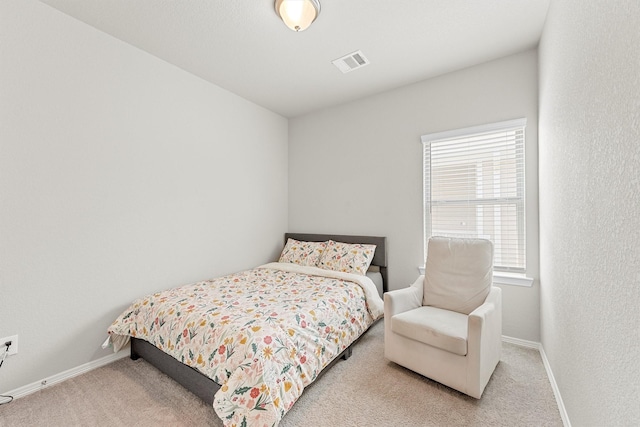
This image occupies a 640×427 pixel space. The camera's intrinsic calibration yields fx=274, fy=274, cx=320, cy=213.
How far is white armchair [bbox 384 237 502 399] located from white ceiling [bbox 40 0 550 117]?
5.77 feet

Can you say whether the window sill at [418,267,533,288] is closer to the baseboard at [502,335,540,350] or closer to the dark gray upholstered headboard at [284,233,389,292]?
the baseboard at [502,335,540,350]

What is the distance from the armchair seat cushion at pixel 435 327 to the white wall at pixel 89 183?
2142 mm

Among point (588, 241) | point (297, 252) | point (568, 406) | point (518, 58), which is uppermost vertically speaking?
point (518, 58)

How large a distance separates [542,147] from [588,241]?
4.55 feet

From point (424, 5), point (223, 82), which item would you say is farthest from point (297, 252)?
point (424, 5)

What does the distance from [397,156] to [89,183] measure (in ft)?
9.82

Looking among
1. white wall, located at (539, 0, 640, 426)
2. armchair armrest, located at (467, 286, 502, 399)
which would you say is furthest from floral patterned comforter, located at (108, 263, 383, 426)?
white wall, located at (539, 0, 640, 426)

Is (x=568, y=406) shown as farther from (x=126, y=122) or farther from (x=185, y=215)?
(x=126, y=122)

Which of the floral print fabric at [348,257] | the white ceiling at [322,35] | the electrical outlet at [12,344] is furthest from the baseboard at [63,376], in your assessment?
the white ceiling at [322,35]

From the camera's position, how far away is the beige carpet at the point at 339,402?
1.64m

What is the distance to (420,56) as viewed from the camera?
262cm

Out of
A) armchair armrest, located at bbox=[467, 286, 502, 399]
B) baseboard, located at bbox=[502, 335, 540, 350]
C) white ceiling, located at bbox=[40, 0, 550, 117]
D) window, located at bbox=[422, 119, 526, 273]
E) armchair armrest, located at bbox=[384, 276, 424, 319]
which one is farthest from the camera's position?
window, located at bbox=[422, 119, 526, 273]

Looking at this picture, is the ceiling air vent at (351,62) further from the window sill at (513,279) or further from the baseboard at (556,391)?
the baseboard at (556,391)

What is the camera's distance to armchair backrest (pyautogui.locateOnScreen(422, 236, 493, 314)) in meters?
2.25
